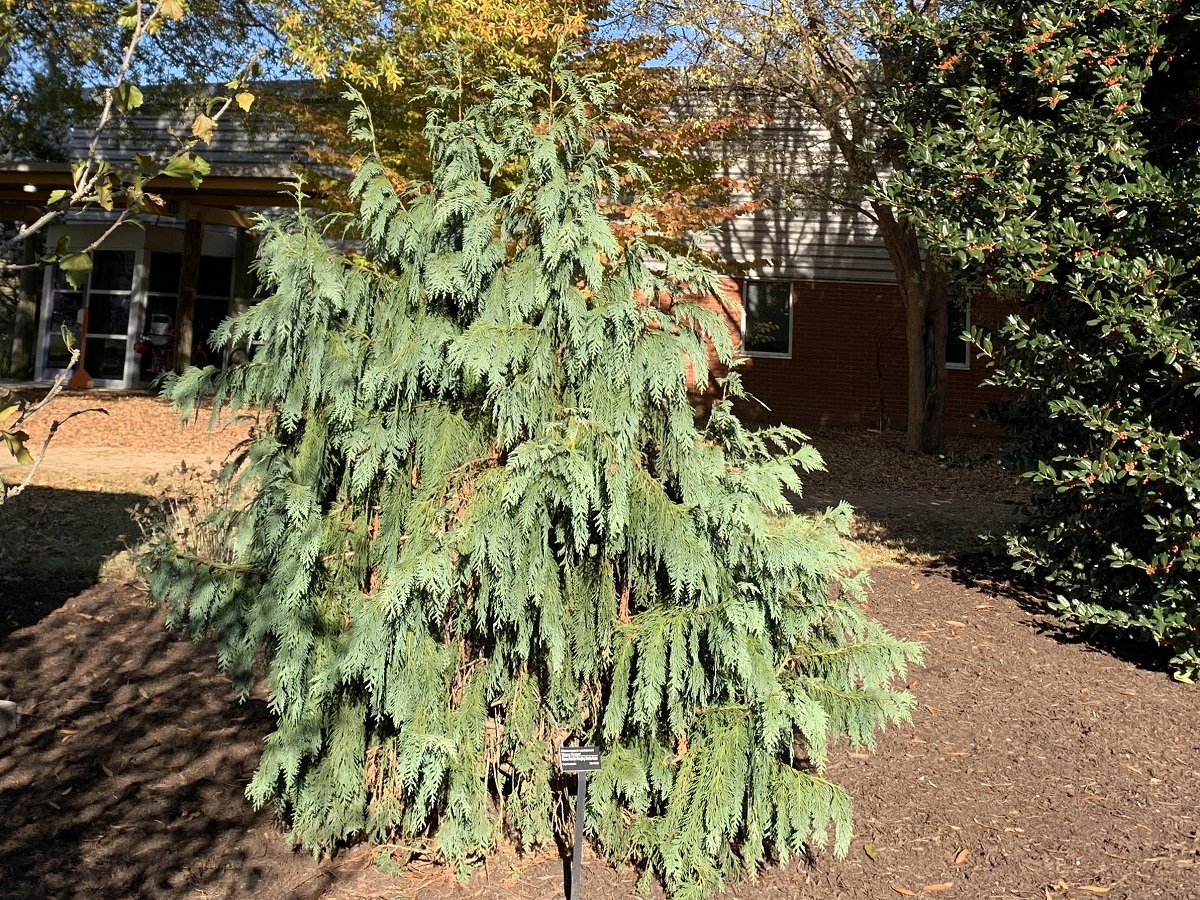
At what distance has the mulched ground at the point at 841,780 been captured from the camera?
3.95 metres

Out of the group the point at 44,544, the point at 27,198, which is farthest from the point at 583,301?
the point at 27,198

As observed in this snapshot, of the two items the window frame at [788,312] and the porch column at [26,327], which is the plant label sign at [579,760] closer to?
the window frame at [788,312]

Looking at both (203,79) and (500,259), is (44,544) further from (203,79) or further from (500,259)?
(203,79)

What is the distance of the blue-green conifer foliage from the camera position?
12.1ft

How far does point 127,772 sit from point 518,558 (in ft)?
7.50

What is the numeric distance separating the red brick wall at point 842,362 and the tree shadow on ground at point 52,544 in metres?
12.2

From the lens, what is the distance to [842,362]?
66.0 feet

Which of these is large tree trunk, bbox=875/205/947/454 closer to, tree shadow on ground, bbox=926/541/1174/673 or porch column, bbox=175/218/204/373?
tree shadow on ground, bbox=926/541/1174/673

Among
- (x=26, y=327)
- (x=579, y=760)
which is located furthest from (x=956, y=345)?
(x=26, y=327)

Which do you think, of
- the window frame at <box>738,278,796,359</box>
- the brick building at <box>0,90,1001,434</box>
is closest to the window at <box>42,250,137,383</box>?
the brick building at <box>0,90,1001,434</box>

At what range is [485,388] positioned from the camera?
3838mm

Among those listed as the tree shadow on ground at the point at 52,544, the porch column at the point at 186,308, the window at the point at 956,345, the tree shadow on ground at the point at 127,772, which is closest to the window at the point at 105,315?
the porch column at the point at 186,308

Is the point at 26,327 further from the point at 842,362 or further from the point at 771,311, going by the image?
the point at 842,362

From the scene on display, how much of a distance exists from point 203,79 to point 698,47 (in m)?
8.04
